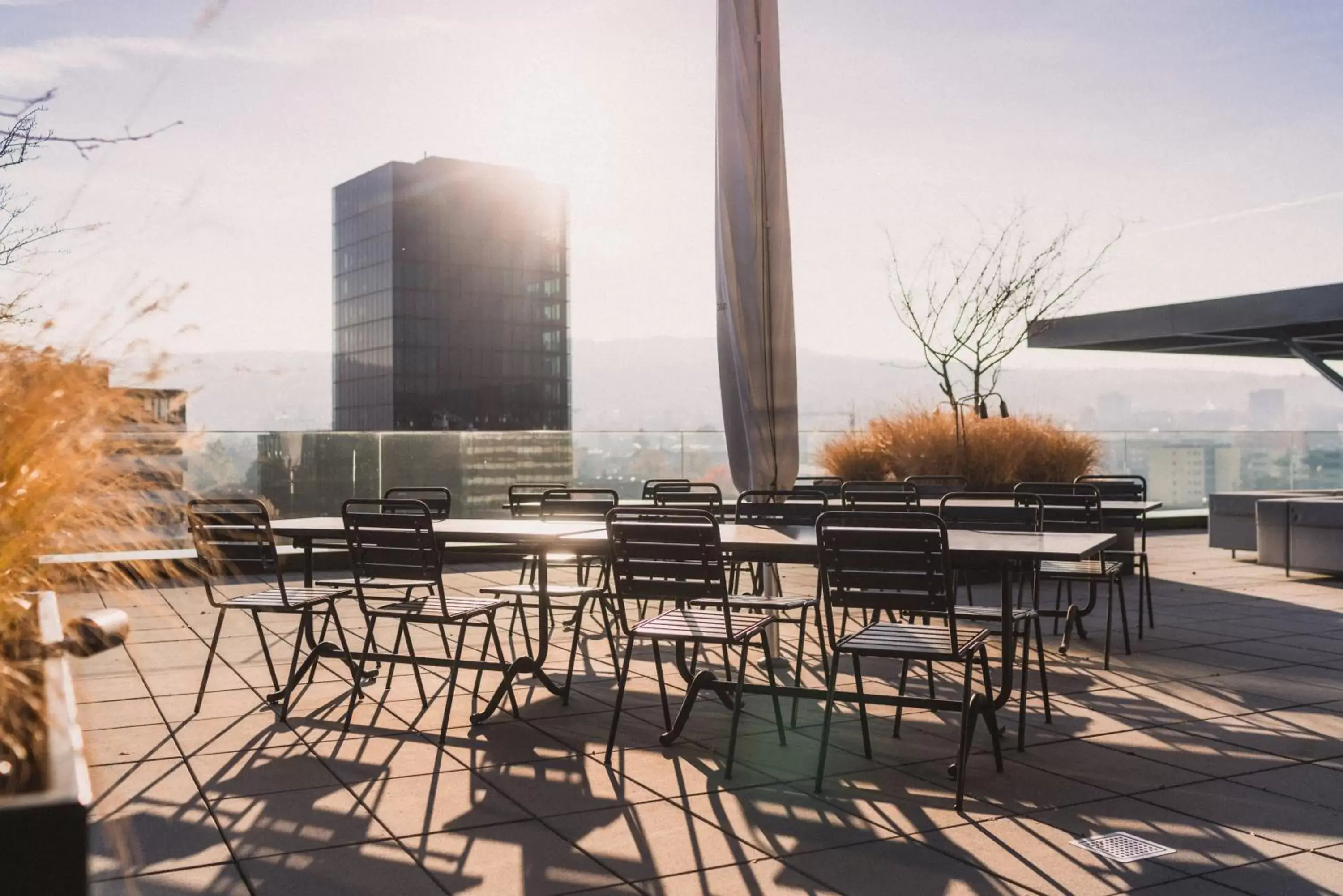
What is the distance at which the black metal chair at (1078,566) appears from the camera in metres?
5.63

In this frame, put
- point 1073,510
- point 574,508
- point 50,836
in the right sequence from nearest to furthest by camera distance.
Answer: point 50,836 < point 574,508 < point 1073,510

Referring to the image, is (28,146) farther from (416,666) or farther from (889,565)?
(416,666)

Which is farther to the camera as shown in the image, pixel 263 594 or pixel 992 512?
pixel 992 512

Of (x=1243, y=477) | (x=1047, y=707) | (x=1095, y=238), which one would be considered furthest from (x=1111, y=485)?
(x=1243, y=477)

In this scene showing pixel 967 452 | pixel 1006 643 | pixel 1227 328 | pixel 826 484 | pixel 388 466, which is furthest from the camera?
pixel 1227 328

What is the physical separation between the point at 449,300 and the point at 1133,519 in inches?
3267

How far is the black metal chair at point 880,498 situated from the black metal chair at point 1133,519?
1052 mm

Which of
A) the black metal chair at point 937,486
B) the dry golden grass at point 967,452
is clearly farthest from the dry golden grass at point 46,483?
the dry golden grass at point 967,452

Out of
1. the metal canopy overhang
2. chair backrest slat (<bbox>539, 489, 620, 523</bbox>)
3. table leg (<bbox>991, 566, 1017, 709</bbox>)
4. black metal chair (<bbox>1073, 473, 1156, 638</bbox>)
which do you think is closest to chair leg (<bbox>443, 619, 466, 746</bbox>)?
chair backrest slat (<bbox>539, 489, 620, 523</bbox>)

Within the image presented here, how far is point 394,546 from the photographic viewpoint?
4.62 meters

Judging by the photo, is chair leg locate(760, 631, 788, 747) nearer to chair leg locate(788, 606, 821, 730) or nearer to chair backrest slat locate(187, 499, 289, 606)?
chair leg locate(788, 606, 821, 730)

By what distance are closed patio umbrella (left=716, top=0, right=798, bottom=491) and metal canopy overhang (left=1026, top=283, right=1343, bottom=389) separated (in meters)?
7.23

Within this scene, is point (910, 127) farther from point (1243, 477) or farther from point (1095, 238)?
point (1243, 477)

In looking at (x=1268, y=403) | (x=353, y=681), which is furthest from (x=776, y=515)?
(x=1268, y=403)
